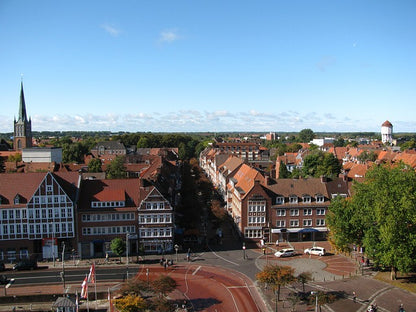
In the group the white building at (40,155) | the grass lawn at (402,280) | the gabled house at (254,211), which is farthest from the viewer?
the white building at (40,155)

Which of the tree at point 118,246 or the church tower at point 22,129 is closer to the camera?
the tree at point 118,246

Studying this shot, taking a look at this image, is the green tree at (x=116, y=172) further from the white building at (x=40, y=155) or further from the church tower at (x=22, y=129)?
the church tower at (x=22, y=129)

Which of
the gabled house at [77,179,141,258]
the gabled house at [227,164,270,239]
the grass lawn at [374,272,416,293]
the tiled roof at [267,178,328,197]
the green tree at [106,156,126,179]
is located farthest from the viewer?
the green tree at [106,156,126,179]

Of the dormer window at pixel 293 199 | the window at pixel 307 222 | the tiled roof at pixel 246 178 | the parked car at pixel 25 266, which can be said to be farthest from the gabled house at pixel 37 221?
the window at pixel 307 222

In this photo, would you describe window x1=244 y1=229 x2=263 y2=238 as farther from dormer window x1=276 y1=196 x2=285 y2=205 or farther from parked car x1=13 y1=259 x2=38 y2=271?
parked car x1=13 y1=259 x2=38 y2=271

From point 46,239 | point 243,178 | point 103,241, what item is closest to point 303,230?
point 243,178

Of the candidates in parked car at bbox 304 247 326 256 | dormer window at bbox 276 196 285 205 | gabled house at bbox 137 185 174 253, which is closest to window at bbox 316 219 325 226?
dormer window at bbox 276 196 285 205
